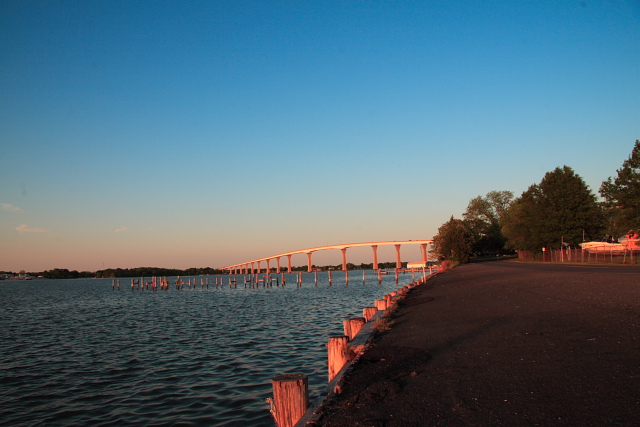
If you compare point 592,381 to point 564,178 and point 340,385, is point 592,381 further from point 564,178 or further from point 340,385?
point 564,178

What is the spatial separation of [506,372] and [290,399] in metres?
3.85

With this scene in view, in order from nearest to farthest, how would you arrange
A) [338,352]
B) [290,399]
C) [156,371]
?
[290,399] < [338,352] < [156,371]

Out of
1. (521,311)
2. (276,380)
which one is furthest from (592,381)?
(521,311)

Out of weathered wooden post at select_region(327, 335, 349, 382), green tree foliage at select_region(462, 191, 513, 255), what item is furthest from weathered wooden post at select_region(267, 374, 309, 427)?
green tree foliage at select_region(462, 191, 513, 255)

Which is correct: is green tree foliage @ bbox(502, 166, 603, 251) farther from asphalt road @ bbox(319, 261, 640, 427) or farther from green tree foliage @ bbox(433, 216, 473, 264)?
asphalt road @ bbox(319, 261, 640, 427)

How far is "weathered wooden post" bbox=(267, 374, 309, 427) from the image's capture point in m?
5.93

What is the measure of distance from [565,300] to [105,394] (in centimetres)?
1512

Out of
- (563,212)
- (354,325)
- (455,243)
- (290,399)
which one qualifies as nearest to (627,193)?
(563,212)

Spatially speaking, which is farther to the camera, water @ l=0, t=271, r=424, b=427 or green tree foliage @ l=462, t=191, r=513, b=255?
green tree foliage @ l=462, t=191, r=513, b=255

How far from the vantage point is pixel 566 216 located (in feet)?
204

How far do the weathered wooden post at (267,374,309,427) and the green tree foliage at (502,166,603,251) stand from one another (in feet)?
214

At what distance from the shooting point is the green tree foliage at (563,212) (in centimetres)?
6200

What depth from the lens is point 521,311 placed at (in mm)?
13953

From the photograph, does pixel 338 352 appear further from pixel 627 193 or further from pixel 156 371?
pixel 627 193
